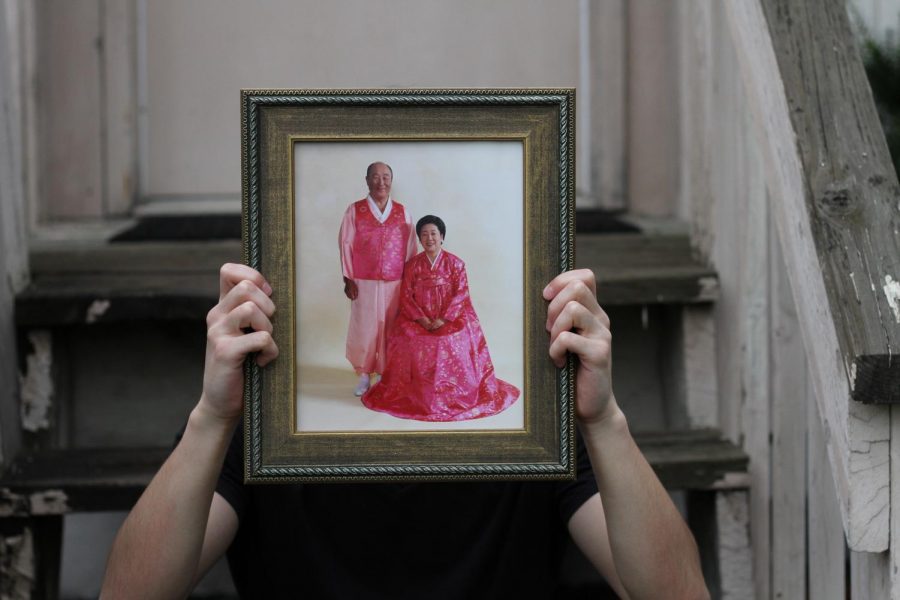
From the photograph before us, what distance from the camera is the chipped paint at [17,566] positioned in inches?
71.0

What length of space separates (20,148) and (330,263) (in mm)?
1092

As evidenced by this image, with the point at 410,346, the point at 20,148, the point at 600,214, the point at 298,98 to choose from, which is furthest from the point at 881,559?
the point at 20,148

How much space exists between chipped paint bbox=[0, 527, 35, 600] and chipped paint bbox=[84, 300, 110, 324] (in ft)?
1.28

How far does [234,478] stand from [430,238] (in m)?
0.59

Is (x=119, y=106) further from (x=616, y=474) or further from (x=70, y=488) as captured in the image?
(x=616, y=474)

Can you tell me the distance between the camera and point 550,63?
2502 millimetres

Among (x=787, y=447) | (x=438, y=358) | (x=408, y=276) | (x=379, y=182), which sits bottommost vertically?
(x=787, y=447)

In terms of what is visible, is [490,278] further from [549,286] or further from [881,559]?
[881,559]

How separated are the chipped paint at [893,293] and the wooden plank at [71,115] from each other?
1.79 m

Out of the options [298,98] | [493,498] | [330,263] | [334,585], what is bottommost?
[334,585]

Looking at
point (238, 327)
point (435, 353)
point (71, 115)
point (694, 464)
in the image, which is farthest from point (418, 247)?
point (71, 115)

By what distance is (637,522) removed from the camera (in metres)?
1.43

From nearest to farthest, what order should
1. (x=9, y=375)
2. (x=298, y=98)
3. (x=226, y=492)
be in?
(x=298, y=98) → (x=226, y=492) → (x=9, y=375)

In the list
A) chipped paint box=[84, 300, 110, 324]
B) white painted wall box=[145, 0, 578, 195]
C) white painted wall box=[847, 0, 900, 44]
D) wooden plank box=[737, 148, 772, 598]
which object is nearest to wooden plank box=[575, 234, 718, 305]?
wooden plank box=[737, 148, 772, 598]
